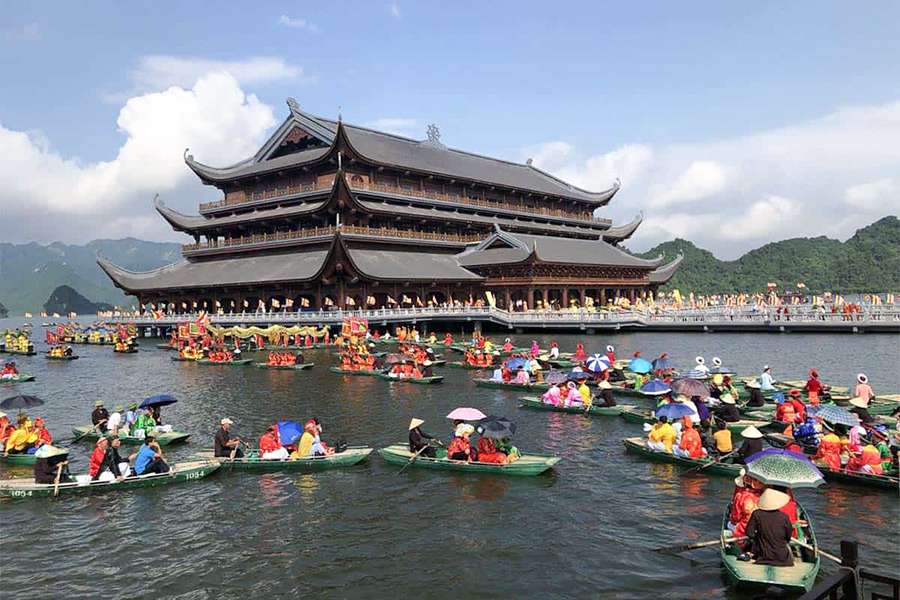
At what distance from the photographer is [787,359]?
3878 cm

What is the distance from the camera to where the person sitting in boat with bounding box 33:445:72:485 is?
56.1ft

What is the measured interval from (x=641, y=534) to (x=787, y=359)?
29.9 metres

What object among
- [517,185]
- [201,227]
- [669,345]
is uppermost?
[517,185]

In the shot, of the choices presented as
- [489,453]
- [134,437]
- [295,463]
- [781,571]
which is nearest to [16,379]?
[134,437]

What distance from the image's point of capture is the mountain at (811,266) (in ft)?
445

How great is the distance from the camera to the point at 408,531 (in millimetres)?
14336

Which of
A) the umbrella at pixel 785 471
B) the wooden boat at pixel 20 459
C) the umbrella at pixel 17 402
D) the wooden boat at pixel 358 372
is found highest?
the umbrella at pixel 17 402

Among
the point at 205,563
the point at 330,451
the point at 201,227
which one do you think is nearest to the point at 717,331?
the point at 330,451

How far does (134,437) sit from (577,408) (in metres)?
16.1

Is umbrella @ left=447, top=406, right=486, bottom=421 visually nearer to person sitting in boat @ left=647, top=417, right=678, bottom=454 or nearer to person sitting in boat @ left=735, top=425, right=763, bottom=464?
person sitting in boat @ left=647, top=417, right=678, bottom=454

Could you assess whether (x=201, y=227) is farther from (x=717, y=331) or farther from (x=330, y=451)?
(x=330, y=451)

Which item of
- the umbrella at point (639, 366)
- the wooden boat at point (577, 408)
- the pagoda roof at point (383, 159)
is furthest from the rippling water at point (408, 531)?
the pagoda roof at point (383, 159)

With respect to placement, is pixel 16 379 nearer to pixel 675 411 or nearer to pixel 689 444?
pixel 675 411

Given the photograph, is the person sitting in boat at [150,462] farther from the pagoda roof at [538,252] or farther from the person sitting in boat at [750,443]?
the pagoda roof at [538,252]
